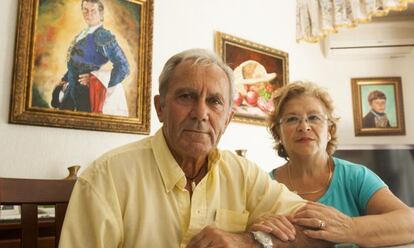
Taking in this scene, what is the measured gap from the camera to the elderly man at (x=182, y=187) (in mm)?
980

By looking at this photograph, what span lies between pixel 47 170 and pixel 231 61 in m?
1.82

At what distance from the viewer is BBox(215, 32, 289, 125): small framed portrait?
3.29m

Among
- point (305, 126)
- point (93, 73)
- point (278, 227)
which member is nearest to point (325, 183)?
point (305, 126)

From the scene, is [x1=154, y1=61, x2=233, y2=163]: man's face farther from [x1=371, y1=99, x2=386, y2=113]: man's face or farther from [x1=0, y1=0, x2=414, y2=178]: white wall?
[x1=371, y1=99, x2=386, y2=113]: man's face

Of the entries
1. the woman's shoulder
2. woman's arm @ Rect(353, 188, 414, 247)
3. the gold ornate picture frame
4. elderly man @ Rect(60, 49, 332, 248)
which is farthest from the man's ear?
the gold ornate picture frame

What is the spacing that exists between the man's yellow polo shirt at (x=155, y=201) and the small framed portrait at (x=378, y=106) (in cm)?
329

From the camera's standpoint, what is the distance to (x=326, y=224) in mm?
1134

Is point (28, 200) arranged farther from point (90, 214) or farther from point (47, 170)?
point (47, 170)

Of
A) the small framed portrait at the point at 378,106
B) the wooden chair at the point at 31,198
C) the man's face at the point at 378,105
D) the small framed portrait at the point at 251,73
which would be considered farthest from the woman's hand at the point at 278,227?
the man's face at the point at 378,105

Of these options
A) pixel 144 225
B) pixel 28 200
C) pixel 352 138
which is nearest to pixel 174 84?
pixel 144 225

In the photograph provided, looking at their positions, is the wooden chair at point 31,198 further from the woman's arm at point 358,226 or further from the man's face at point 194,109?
the woman's arm at point 358,226

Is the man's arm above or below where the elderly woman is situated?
below

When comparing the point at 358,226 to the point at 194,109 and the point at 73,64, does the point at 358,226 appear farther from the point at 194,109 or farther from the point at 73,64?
the point at 73,64

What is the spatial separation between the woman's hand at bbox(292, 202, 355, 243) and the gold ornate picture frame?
5.57 ft
